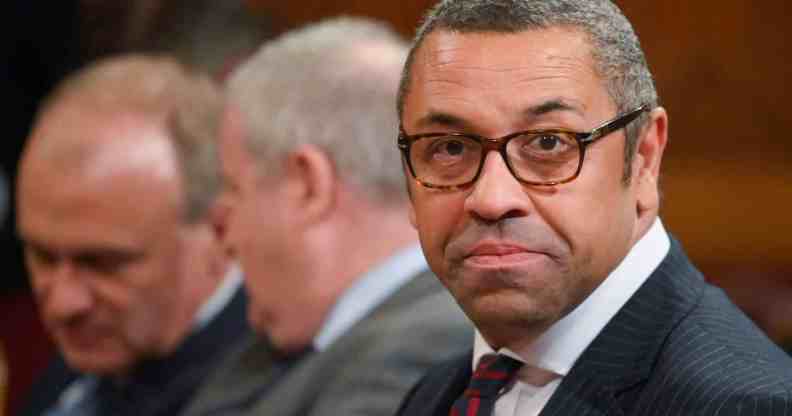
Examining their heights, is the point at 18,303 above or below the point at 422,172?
below

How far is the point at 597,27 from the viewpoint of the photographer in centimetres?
171

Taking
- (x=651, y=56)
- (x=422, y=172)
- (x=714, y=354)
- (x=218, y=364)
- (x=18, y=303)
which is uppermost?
(x=422, y=172)

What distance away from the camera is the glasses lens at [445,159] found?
1.71 m

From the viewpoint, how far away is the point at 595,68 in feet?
5.54

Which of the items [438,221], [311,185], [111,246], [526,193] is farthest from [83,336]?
[526,193]

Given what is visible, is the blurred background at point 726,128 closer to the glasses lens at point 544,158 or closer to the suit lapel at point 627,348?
the suit lapel at point 627,348

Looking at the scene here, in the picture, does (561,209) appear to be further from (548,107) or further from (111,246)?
(111,246)

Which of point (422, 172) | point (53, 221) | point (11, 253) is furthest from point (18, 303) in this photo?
point (422, 172)

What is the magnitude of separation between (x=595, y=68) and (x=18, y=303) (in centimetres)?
382

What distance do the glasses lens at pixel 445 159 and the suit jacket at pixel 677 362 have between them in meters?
0.27

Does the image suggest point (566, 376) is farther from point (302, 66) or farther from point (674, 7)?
point (674, 7)

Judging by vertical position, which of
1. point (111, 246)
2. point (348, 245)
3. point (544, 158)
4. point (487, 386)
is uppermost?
point (544, 158)

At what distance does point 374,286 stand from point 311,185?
236mm

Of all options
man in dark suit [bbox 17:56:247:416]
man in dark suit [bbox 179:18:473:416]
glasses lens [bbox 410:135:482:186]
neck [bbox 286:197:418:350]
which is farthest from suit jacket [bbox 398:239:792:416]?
man in dark suit [bbox 17:56:247:416]
